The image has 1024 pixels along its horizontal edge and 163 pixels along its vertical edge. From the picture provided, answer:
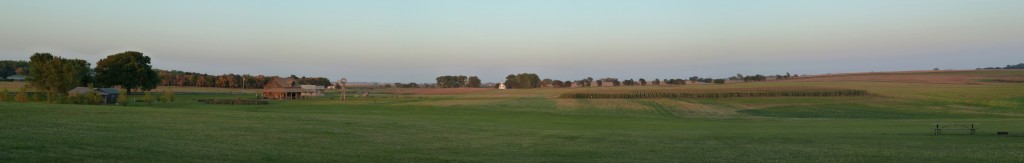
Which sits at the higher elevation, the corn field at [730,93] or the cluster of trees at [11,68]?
the cluster of trees at [11,68]

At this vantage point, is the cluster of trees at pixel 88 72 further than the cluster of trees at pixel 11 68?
No

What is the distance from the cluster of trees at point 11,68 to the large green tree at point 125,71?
67225mm

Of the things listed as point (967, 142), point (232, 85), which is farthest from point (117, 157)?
point (232, 85)

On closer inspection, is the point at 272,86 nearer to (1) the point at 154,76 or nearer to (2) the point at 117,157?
(1) the point at 154,76

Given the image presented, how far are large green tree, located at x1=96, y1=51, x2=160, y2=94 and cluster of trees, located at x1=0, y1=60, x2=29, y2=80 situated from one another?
67225 millimetres

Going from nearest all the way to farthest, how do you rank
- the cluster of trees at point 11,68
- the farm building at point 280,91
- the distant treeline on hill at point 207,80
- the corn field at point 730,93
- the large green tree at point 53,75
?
the large green tree at point 53,75
the corn field at point 730,93
the farm building at point 280,91
the cluster of trees at point 11,68
the distant treeline on hill at point 207,80

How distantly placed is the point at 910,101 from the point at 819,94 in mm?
15426

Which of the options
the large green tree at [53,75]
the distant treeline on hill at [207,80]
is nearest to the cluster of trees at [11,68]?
the distant treeline on hill at [207,80]

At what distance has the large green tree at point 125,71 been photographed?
290ft

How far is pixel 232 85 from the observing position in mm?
160625

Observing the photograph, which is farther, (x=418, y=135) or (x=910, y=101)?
(x=910, y=101)

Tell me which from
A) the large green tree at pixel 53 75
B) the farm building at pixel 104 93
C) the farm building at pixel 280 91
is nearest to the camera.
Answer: the farm building at pixel 104 93

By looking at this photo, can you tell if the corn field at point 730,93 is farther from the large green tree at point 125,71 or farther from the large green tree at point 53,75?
the large green tree at point 53,75

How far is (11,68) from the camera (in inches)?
5768
